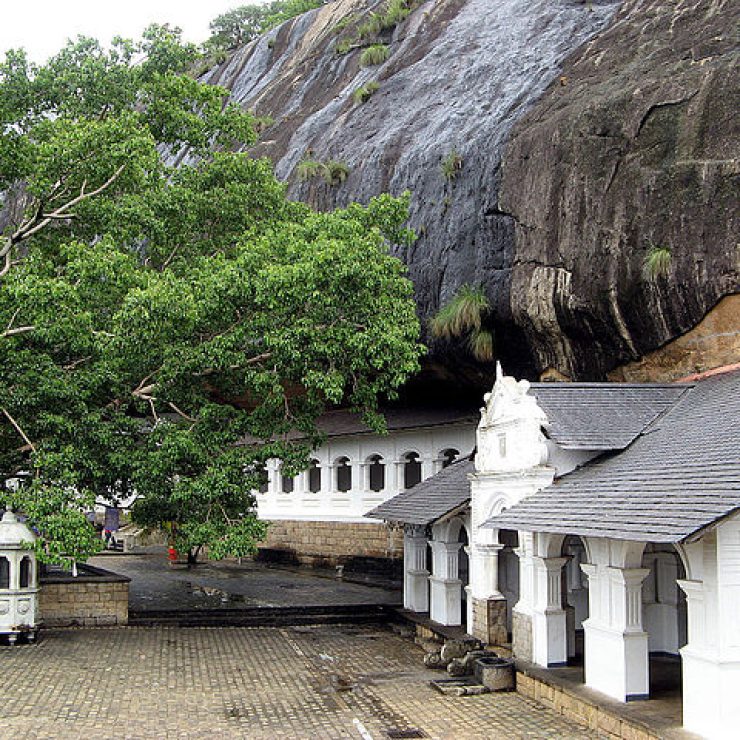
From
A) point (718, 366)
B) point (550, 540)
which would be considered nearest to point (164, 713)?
point (550, 540)

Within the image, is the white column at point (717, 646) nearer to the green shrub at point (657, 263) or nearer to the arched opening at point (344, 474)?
the green shrub at point (657, 263)

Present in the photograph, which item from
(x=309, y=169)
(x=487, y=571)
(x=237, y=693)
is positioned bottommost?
(x=237, y=693)

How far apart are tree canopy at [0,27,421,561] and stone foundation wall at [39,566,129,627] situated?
5.28ft

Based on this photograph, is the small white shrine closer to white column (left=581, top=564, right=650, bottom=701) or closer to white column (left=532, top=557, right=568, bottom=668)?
white column (left=532, top=557, right=568, bottom=668)

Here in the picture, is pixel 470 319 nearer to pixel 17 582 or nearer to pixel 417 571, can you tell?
pixel 417 571

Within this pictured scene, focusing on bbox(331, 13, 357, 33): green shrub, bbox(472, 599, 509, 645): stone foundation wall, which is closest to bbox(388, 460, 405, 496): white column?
bbox(472, 599, 509, 645): stone foundation wall

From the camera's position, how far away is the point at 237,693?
1373 centimetres

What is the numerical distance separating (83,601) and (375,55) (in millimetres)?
19563

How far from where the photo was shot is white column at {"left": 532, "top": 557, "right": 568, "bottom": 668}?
13641mm

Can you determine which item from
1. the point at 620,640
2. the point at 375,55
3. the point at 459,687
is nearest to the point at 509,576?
the point at 459,687

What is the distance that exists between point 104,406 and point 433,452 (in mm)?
11104

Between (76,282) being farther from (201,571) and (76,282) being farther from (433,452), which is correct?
(201,571)

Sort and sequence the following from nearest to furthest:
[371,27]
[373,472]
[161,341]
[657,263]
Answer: [657,263], [161,341], [373,472], [371,27]

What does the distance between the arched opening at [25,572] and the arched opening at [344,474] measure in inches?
569
